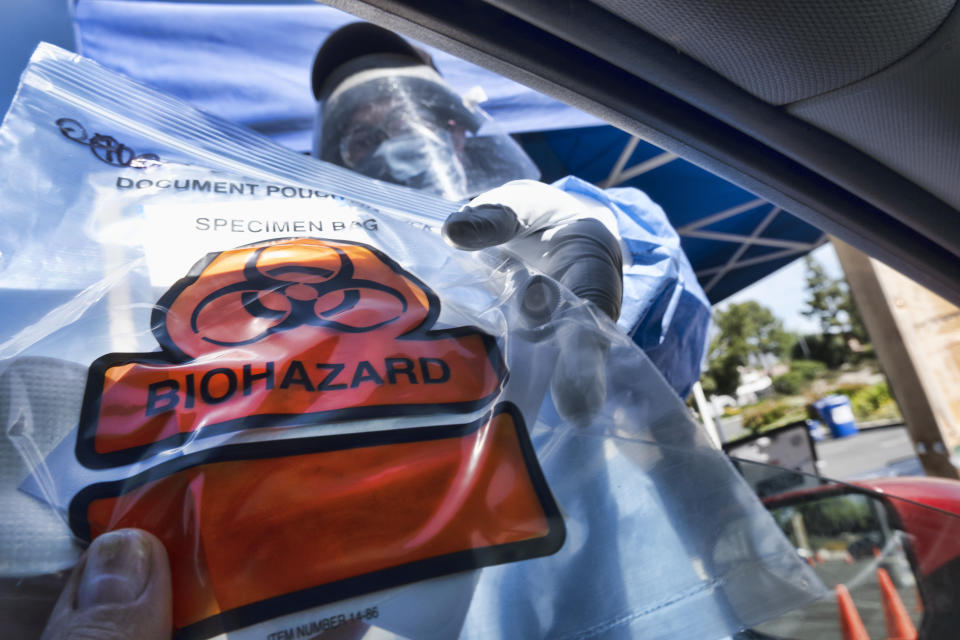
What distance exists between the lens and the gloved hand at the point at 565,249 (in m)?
0.56

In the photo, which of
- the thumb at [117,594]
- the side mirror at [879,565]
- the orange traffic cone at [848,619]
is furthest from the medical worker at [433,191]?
the orange traffic cone at [848,619]

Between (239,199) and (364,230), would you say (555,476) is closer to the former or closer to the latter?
(364,230)

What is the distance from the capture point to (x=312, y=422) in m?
0.47

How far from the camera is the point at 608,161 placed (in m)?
2.91

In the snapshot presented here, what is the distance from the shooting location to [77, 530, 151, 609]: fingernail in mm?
363

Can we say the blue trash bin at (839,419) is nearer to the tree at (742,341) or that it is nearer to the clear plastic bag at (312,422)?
the tree at (742,341)

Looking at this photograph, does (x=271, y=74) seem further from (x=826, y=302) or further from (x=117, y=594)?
(x=826, y=302)

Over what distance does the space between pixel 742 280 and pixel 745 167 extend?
4.07 m

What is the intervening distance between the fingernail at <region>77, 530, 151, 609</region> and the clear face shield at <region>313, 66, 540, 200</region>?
86 cm

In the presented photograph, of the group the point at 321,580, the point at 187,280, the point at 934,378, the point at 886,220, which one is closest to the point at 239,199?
the point at 187,280

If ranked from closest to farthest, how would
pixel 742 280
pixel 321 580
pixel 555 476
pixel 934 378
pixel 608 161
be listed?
pixel 321 580 → pixel 555 476 → pixel 934 378 → pixel 608 161 → pixel 742 280

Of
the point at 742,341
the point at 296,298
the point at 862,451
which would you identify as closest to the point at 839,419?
the point at 862,451

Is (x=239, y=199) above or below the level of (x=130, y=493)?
above

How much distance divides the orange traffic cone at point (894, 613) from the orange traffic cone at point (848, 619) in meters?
0.03
